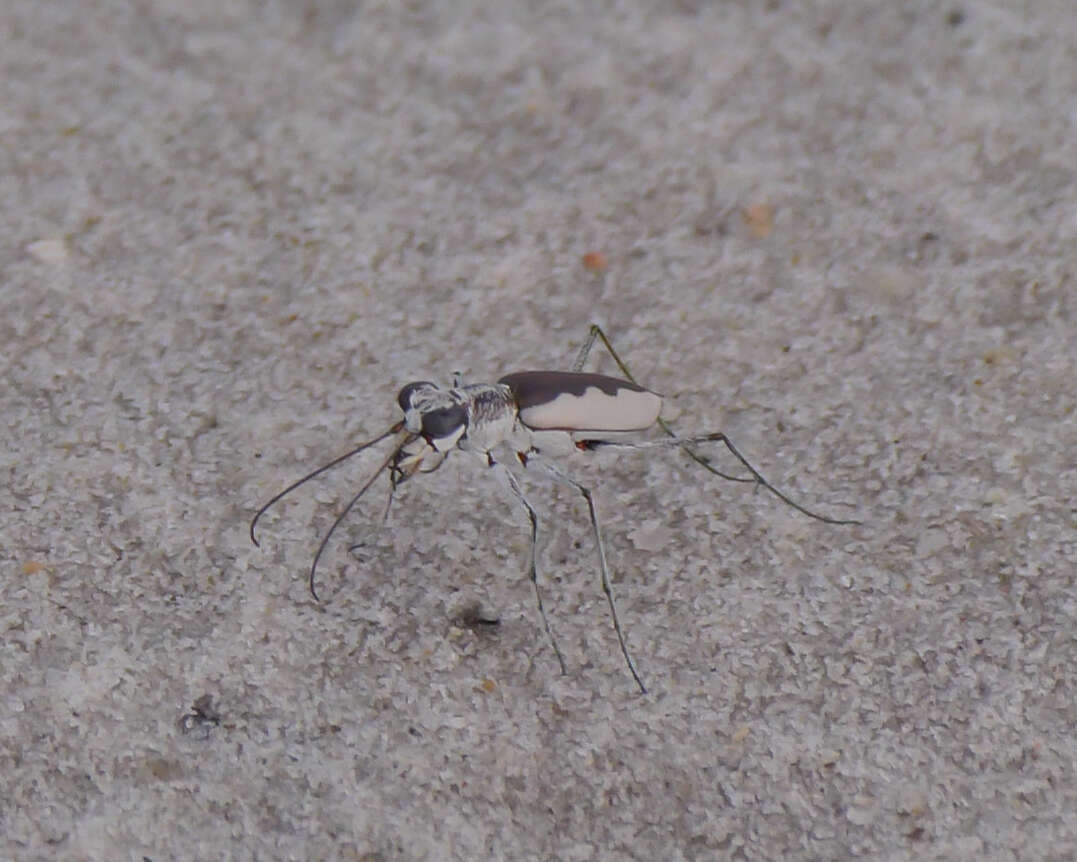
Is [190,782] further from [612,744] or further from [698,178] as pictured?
[698,178]

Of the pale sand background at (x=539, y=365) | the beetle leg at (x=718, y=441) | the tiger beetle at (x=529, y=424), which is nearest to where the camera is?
the pale sand background at (x=539, y=365)

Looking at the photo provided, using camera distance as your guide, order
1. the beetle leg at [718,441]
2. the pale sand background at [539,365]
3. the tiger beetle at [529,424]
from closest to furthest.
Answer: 1. the pale sand background at [539,365]
2. the tiger beetle at [529,424]
3. the beetle leg at [718,441]

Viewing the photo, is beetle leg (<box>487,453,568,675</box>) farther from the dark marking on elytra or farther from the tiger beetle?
the dark marking on elytra

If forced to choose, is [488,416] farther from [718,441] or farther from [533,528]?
[718,441]

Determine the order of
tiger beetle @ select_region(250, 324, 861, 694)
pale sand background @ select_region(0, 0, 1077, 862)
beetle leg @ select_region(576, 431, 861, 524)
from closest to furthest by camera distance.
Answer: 1. pale sand background @ select_region(0, 0, 1077, 862)
2. tiger beetle @ select_region(250, 324, 861, 694)
3. beetle leg @ select_region(576, 431, 861, 524)

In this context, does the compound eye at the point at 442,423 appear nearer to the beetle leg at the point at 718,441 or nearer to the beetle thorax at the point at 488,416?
the beetle thorax at the point at 488,416

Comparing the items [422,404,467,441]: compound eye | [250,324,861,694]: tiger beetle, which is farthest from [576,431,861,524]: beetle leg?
[422,404,467,441]: compound eye

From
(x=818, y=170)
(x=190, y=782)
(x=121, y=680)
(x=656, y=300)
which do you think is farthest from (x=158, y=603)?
(x=818, y=170)

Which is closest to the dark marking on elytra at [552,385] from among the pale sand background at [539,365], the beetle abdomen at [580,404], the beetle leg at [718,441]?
the beetle abdomen at [580,404]
